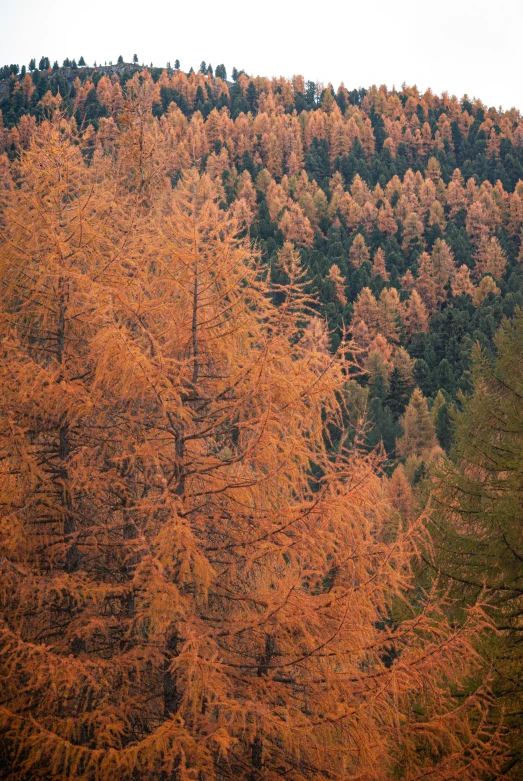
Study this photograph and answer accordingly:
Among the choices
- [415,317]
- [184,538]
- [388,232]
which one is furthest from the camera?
[388,232]

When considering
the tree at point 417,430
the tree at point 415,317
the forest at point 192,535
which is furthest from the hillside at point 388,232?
the forest at point 192,535

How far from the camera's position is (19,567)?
502cm

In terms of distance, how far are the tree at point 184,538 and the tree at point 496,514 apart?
1788 millimetres

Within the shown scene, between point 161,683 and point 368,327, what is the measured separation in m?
89.7

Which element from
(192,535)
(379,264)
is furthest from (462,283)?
(192,535)

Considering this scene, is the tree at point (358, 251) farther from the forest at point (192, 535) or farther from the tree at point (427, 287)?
the forest at point (192, 535)

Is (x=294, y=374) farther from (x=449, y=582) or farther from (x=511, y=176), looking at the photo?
(x=511, y=176)

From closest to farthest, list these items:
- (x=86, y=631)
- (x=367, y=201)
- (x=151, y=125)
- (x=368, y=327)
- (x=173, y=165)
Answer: (x=86, y=631)
(x=151, y=125)
(x=173, y=165)
(x=368, y=327)
(x=367, y=201)

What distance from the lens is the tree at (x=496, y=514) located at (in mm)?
7355

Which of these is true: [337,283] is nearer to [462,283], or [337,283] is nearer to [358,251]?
[358,251]

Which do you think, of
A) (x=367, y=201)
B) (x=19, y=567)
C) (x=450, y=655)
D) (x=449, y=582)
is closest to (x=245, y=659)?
(x=450, y=655)

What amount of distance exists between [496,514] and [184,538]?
535 centimetres

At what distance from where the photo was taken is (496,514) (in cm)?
839

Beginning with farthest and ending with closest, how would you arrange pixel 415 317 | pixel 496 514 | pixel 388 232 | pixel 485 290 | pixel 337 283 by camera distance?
pixel 388 232 < pixel 485 290 < pixel 415 317 < pixel 337 283 < pixel 496 514
